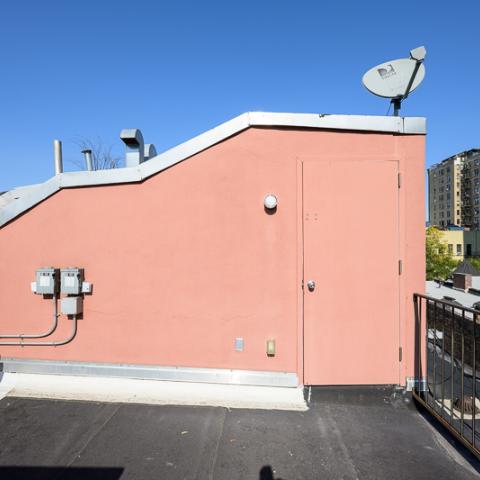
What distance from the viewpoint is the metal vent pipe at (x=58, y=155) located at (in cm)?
366

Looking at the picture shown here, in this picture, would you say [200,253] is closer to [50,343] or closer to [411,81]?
[50,343]

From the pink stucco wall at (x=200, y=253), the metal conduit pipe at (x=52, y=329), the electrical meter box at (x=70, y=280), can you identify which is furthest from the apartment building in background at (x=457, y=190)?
the metal conduit pipe at (x=52, y=329)

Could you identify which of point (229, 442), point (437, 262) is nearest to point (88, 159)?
point (229, 442)

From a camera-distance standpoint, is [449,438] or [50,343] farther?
[50,343]

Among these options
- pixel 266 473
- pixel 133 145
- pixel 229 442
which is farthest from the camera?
pixel 133 145

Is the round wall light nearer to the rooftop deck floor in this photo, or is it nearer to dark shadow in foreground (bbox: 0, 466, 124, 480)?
the rooftop deck floor

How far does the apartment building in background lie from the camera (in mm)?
70250

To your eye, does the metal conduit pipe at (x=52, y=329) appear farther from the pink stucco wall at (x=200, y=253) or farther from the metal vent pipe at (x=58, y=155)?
the metal vent pipe at (x=58, y=155)

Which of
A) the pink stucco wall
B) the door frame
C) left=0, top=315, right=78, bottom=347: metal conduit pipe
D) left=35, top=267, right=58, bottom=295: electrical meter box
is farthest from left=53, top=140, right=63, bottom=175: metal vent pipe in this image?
the door frame

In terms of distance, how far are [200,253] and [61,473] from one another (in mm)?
2004

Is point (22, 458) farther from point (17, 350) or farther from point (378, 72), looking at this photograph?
point (378, 72)

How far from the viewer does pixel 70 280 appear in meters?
3.31

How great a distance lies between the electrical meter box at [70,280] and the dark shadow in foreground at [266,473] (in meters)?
2.44

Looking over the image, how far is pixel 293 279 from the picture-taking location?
3.13 metres
